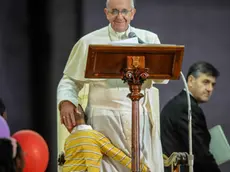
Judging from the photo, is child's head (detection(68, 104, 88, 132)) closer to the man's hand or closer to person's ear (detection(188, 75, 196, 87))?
the man's hand

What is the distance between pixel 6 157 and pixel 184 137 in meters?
3.35

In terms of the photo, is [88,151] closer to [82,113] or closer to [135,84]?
[82,113]

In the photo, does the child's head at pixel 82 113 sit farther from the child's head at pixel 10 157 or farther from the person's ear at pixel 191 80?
the person's ear at pixel 191 80

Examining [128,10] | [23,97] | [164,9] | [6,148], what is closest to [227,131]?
[164,9]

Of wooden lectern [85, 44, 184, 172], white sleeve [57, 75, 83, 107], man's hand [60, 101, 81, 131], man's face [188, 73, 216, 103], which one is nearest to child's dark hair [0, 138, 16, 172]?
wooden lectern [85, 44, 184, 172]

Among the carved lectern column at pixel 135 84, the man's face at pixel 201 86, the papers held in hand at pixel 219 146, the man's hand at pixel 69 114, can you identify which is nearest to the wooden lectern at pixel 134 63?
the carved lectern column at pixel 135 84

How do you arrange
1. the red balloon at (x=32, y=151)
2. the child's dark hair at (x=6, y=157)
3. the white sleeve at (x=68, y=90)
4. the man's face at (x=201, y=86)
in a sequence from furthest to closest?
the man's face at (x=201, y=86) < the white sleeve at (x=68, y=90) < the red balloon at (x=32, y=151) < the child's dark hair at (x=6, y=157)

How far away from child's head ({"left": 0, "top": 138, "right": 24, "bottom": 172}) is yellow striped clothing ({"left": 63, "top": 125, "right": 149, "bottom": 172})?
1261mm

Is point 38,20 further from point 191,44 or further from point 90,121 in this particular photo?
point 90,121

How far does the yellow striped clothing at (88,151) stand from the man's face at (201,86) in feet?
6.73

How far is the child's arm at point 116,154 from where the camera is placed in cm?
546

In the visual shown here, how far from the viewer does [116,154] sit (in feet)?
17.9

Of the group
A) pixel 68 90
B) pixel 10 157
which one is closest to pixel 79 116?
pixel 68 90

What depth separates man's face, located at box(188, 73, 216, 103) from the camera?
738 cm
